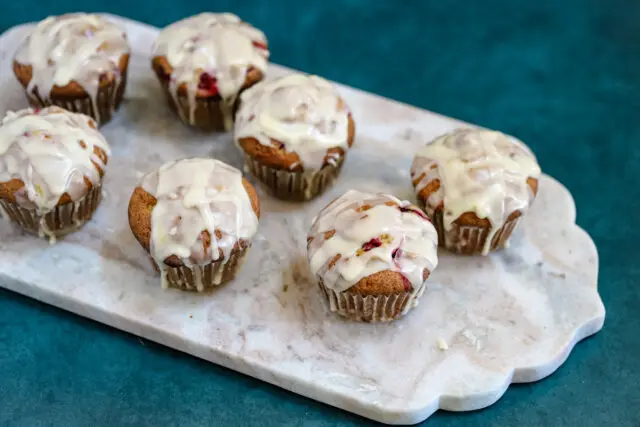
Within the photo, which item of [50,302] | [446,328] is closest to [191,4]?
[50,302]

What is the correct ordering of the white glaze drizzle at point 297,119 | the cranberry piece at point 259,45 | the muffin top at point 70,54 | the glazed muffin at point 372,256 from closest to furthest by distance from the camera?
the glazed muffin at point 372,256
the white glaze drizzle at point 297,119
the muffin top at point 70,54
the cranberry piece at point 259,45

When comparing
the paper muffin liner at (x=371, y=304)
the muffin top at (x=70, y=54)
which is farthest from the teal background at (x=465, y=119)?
the muffin top at (x=70, y=54)

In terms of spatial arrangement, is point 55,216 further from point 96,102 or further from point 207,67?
point 207,67

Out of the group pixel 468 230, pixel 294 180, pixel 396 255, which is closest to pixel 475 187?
pixel 468 230

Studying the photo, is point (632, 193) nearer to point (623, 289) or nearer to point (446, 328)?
point (623, 289)

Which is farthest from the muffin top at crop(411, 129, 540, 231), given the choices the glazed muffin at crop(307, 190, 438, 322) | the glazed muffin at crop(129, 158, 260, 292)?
the glazed muffin at crop(129, 158, 260, 292)

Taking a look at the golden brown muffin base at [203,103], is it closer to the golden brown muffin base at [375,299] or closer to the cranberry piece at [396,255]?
the golden brown muffin base at [375,299]
